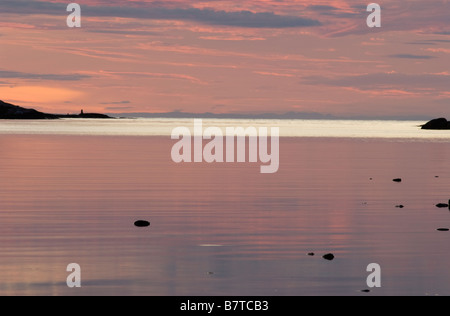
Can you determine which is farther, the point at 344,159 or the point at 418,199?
the point at 344,159

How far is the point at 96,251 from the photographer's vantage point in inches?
922

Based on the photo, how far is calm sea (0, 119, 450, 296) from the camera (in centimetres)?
1956

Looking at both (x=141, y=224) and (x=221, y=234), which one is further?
(x=141, y=224)

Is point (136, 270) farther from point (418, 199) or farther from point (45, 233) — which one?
point (418, 199)

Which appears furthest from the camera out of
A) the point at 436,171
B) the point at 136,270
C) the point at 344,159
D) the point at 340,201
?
the point at 344,159

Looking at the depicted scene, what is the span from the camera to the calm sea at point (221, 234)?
19.6m

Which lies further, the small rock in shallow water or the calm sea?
the small rock in shallow water

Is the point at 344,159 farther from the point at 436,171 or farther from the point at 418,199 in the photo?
the point at 418,199

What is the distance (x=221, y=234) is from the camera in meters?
26.9

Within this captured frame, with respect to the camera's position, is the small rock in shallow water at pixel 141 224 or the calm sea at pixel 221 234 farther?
the small rock in shallow water at pixel 141 224

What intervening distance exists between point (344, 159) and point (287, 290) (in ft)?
180
